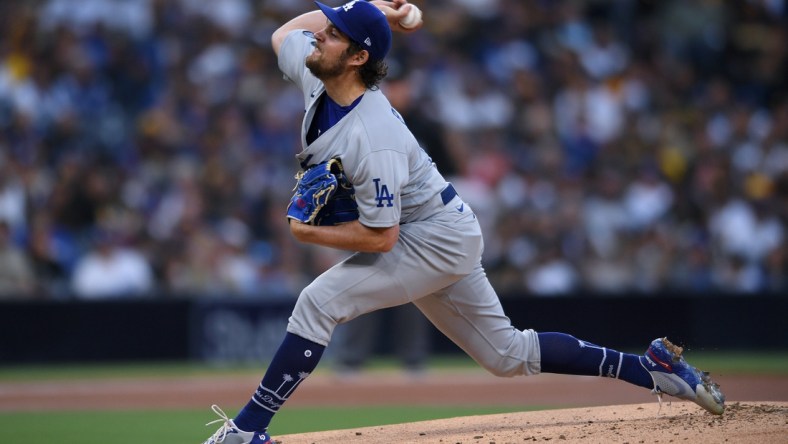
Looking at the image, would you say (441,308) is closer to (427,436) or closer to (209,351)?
(427,436)

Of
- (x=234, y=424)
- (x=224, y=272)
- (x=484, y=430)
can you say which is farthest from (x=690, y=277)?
(x=234, y=424)

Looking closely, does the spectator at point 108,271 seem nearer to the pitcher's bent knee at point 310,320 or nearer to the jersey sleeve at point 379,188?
the pitcher's bent knee at point 310,320

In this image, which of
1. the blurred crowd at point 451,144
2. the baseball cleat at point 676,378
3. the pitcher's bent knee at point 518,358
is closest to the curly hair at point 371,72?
the pitcher's bent knee at point 518,358

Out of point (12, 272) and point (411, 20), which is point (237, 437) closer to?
point (411, 20)

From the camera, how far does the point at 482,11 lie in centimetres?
1587

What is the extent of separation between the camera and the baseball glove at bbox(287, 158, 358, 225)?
507 centimetres

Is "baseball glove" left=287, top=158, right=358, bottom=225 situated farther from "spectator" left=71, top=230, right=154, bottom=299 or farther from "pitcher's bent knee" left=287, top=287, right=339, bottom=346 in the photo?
"spectator" left=71, top=230, right=154, bottom=299

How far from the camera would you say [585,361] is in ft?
18.6

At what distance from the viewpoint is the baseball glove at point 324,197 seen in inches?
200

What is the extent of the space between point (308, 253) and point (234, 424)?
7328 mm

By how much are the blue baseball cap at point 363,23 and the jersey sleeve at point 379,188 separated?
1.73ft

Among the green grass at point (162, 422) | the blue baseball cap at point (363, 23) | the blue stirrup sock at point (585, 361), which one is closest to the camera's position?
the blue baseball cap at point (363, 23)

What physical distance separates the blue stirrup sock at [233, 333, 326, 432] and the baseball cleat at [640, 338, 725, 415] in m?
1.75

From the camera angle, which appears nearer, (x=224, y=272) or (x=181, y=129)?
(x=224, y=272)
